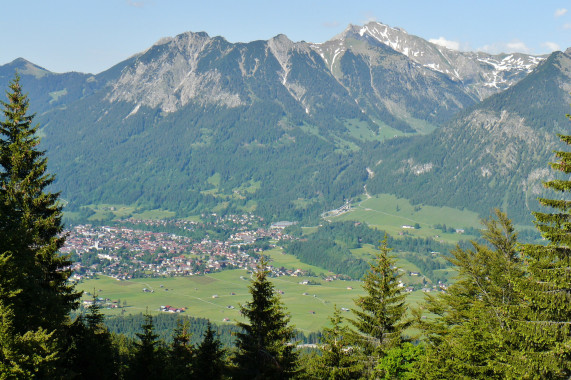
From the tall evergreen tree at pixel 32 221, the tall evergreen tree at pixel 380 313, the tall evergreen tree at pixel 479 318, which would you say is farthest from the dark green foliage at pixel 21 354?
the tall evergreen tree at pixel 380 313

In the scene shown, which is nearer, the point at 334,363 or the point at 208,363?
the point at 334,363

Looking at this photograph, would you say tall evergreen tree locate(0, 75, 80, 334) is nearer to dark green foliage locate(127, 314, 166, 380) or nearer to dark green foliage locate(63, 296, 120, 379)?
dark green foliage locate(63, 296, 120, 379)

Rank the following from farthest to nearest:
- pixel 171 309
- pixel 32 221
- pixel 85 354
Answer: pixel 171 309
pixel 85 354
pixel 32 221

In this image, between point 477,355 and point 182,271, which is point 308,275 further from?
point 477,355

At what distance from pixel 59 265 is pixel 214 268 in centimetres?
15777

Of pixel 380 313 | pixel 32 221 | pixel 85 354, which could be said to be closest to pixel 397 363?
pixel 380 313

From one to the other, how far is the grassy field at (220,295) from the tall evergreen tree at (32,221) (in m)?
96.9

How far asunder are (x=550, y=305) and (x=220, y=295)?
5485 inches

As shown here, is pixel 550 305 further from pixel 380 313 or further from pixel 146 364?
pixel 146 364

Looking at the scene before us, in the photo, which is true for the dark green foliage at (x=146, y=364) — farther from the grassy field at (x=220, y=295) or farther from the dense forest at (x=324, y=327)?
the grassy field at (x=220, y=295)

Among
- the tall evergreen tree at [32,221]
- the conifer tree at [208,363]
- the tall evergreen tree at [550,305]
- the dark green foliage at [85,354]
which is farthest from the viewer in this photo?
the conifer tree at [208,363]

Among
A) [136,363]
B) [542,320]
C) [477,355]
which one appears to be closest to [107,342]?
[136,363]

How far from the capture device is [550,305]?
60.9ft

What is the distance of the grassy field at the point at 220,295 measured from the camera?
132 meters
